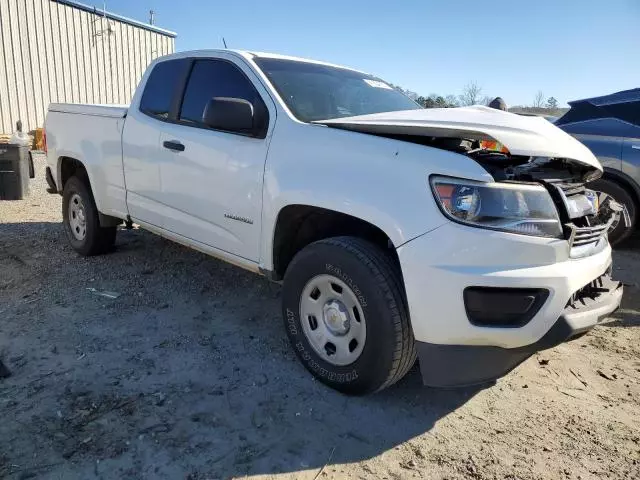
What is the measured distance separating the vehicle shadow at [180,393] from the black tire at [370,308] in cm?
18

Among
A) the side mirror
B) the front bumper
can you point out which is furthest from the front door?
the front bumper

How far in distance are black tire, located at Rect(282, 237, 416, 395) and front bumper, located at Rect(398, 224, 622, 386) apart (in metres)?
0.12

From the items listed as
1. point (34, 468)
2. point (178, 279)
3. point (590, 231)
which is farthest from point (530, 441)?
point (178, 279)

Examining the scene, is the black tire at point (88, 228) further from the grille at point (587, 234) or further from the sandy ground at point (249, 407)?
the grille at point (587, 234)

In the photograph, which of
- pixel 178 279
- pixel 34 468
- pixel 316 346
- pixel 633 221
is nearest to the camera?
pixel 34 468

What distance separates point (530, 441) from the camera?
2662mm

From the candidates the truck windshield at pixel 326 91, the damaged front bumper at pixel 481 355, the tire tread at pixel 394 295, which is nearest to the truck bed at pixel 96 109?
the truck windshield at pixel 326 91

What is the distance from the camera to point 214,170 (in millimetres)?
3623

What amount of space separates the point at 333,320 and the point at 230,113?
1416mm

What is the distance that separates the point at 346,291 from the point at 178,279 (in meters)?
2.54

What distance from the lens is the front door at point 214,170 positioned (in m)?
3.41

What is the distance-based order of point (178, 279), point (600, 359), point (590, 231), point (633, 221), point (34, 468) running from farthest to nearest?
point (633, 221) < point (178, 279) < point (600, 359) < point (590, 231) < point (34, 468)

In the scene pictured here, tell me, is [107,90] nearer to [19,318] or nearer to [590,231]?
[19,318]

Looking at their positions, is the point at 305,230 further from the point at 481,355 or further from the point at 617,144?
the point at 617,144
